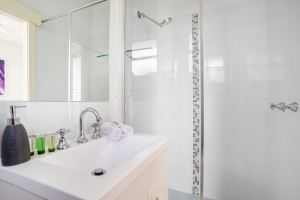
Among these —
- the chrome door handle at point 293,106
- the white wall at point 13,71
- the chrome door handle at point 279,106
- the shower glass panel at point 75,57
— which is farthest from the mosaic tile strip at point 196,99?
the white wall at point 13,71

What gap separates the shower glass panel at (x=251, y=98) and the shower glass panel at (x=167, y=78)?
16 centimetres

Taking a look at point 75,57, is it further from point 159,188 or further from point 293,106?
point 293,106

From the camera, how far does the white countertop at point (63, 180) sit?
1.31ft

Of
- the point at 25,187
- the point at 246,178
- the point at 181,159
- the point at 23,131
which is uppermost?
the point at 23,131

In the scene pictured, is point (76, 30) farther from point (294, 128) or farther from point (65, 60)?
point (294, 128)

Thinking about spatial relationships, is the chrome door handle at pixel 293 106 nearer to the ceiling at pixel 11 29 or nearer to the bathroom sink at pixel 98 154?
the bathroom sink at pixel 98 154

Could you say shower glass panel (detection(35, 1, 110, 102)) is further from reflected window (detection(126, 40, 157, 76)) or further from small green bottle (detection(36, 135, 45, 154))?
reflected window (detection(126, 40, 157, 76))

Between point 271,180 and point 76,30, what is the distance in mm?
1854

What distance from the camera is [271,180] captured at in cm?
133

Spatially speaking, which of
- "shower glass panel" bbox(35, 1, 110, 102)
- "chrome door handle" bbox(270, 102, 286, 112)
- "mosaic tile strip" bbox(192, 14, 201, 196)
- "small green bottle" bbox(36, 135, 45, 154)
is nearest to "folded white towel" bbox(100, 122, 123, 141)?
"shower glass panel" bbox(35, 1, 110, 102)

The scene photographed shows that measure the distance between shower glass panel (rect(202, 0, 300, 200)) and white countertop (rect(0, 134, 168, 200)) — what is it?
3.74 ft

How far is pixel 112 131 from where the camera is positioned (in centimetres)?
97

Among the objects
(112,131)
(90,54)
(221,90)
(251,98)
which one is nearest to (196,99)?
(221,90)

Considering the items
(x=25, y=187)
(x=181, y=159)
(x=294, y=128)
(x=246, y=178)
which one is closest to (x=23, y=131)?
(x=25, y=187)
